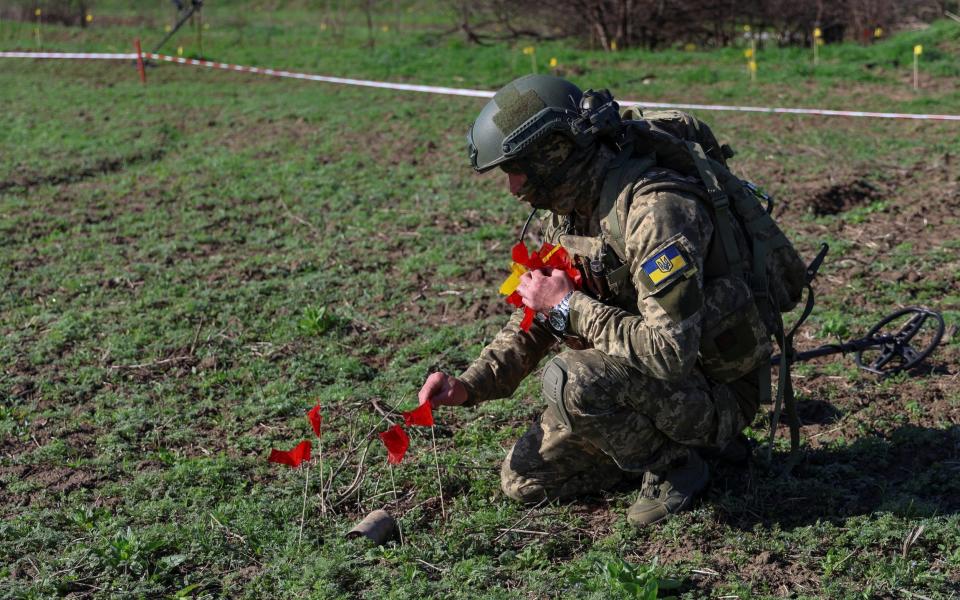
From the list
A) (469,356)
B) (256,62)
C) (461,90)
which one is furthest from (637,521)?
(256,62)

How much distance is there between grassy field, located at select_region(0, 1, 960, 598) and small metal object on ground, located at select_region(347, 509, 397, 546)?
54mm

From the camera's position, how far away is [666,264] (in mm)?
3480

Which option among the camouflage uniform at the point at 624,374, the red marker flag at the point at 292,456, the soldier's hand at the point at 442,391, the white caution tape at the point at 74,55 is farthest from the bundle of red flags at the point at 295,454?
the white caution tape at the point at 74,55

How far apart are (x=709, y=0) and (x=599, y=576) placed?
597 inches

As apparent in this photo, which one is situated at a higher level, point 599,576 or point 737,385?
point 737,385

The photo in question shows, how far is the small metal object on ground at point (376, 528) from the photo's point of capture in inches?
152

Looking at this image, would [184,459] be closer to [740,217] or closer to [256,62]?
[740,217]

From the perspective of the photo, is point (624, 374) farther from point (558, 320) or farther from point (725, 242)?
point (725, 242)

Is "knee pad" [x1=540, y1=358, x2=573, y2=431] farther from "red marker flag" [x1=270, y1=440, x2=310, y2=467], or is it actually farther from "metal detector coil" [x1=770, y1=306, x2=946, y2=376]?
"metal detector coil" [x1=770, y1=306, x2=946, y2=376]

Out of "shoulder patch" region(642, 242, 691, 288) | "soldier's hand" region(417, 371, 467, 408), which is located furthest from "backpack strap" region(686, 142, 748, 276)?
"soldier's hand" region(417, 371, 467, 408)

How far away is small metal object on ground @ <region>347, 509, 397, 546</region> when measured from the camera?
3.87m

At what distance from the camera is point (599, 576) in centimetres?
354

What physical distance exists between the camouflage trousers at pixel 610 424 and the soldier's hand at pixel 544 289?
0.22 m

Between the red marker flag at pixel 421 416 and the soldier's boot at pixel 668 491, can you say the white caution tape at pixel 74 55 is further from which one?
the soldier's boot at pixel 668 491
